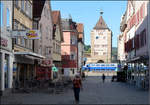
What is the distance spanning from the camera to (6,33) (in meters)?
20.8

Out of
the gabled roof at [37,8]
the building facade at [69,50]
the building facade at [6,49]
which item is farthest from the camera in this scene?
the building facade at [69,50]

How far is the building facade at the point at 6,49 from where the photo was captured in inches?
781

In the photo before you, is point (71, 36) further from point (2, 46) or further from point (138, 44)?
point (2, 46)

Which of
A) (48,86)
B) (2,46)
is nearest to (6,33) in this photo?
(2,46)

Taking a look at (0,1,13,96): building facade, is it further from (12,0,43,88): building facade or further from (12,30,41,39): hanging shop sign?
(12,30,41,39): hanging shop sign

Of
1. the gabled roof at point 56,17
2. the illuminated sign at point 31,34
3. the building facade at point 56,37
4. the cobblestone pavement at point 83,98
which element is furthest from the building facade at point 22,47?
the gabled roof at point 56,17

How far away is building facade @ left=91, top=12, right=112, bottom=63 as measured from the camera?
392 ft

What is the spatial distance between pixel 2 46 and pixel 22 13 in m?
7.08

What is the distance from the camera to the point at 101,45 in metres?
120

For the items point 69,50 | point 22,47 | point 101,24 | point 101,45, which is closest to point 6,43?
point 22,47

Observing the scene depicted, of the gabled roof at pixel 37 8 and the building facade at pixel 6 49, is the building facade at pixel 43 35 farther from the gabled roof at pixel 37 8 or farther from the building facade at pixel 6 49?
the building facade at pixel 6 49

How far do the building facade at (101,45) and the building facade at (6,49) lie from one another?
9776cm

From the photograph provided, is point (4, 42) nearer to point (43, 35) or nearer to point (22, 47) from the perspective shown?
point (22, 47)

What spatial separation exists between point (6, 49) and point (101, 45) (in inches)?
3953
